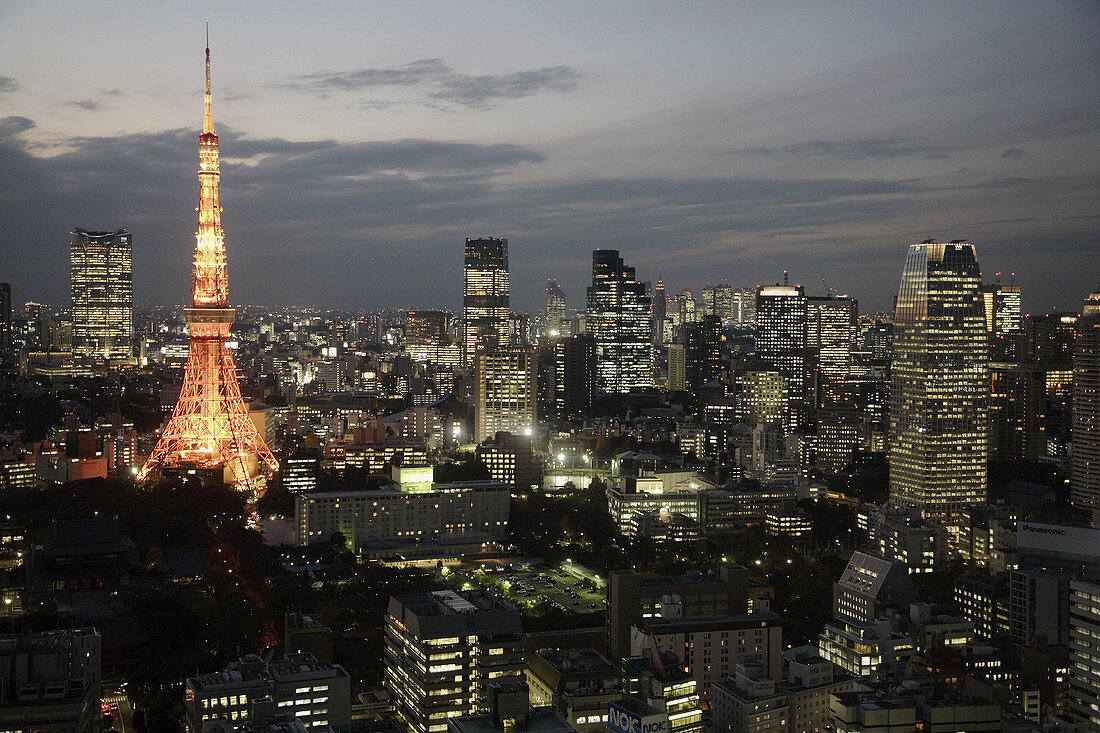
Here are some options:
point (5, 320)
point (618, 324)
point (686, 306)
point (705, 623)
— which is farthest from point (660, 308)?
point (705, 623)

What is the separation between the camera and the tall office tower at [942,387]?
18.0 m

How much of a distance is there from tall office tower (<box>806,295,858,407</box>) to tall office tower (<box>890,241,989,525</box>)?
13172 millimetres

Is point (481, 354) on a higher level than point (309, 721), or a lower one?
higher

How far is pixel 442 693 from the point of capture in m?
9.24

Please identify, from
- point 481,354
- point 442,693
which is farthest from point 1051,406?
point 442,693

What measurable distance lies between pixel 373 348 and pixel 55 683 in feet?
133

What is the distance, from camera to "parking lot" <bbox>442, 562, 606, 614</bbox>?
1316 centimetres

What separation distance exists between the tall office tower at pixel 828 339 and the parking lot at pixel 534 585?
716 inches

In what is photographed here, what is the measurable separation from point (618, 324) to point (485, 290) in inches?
266

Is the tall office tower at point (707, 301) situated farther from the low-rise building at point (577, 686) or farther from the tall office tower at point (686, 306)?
the low-rise building at point (577, 686)

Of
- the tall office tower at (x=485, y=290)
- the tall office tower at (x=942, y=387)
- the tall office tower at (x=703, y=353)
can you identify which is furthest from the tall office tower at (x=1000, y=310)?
the tall office tower at (x=485, y=290)

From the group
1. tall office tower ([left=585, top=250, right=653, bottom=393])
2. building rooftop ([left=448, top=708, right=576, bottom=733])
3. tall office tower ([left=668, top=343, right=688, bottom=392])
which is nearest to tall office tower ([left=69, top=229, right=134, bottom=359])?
tall office tower ([left=585, top=250, right=653, bottom=393])

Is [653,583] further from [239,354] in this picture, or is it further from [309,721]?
[239,354]

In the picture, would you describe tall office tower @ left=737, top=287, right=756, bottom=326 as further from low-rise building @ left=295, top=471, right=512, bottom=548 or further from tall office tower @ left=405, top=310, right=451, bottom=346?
low-rise building @ left=295, top=471, right=512, bottom=548
